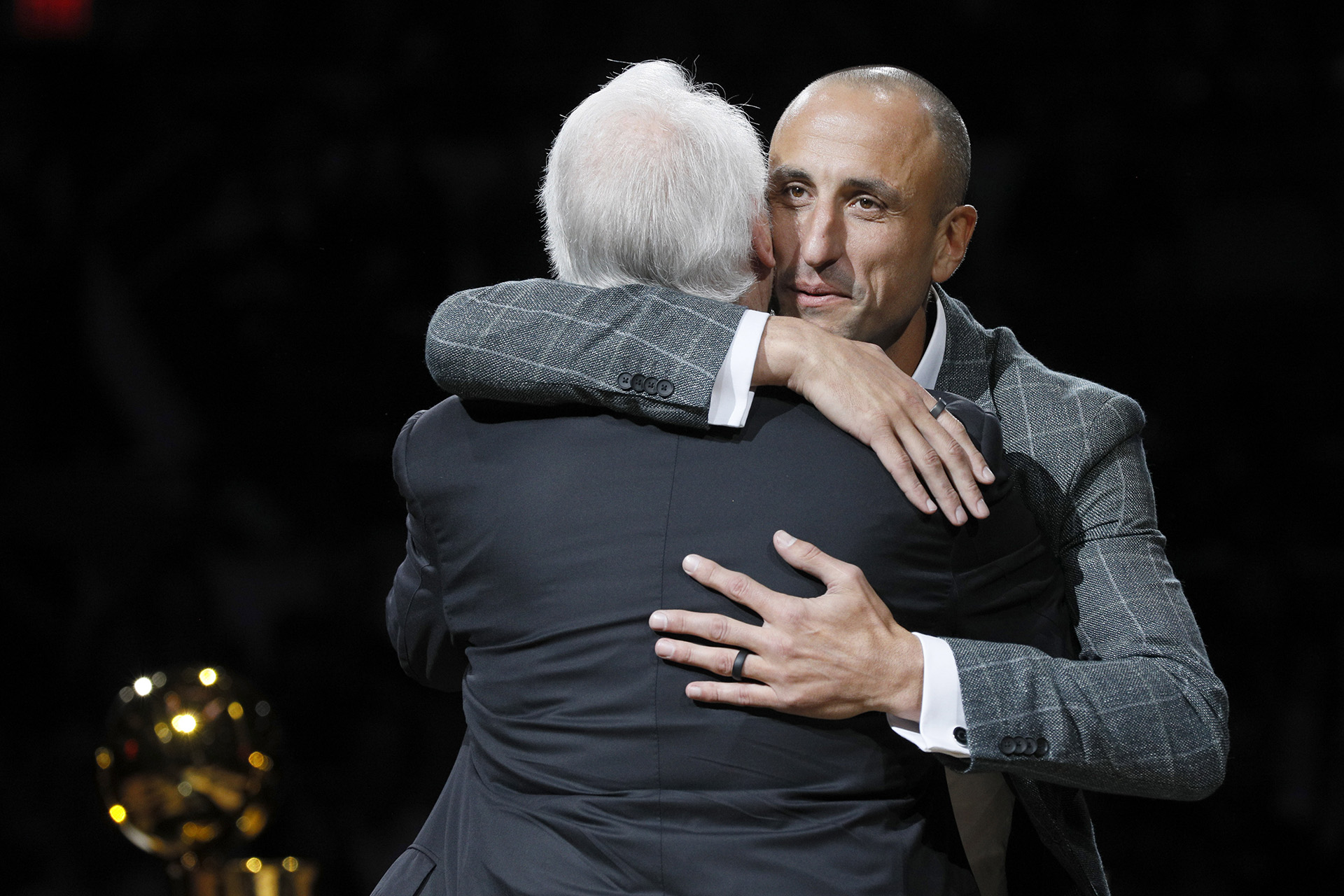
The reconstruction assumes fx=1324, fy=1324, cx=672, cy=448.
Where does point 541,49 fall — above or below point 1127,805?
above

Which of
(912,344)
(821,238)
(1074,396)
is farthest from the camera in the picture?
(912,344)

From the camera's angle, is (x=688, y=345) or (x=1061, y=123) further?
(x=1061, y=123)

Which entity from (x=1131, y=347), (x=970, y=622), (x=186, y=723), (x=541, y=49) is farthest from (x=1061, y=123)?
(x=186, y=723)

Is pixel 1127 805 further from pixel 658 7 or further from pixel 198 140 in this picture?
pixel 198 140

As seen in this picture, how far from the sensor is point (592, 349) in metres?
1.44

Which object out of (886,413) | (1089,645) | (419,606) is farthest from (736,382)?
(1089,645)

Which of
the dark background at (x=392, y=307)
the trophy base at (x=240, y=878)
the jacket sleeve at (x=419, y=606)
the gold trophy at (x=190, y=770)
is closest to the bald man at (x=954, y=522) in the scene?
the jacket sleeve at (x=419, y=606)

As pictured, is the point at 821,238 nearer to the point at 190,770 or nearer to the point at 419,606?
the point at 419,606

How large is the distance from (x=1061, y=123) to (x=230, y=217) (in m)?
2.48

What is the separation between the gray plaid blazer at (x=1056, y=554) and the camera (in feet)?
4.70

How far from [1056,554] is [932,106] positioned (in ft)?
2.49

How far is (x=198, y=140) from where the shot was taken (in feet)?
12.8

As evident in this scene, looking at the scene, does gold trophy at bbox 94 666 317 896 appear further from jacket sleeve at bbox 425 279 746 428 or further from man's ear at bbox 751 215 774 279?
man's ear at bbox 751 215 774 279

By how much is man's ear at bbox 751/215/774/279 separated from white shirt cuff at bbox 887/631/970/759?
472mm
